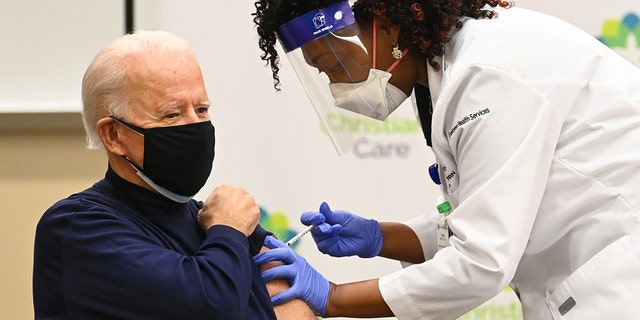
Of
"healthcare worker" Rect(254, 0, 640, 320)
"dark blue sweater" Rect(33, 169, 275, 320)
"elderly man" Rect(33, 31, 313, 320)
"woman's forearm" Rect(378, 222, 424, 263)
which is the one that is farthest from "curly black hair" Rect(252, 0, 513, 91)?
"woman's forearm" Rect(378, 222, 424, 263)

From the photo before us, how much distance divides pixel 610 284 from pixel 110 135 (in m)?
0.97

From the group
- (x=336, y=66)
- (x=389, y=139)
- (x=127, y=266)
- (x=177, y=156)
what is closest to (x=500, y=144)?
(x=336, y=66)

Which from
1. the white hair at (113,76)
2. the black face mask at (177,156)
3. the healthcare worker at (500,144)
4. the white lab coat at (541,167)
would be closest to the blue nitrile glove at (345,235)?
the healthcare worker at (500,144)

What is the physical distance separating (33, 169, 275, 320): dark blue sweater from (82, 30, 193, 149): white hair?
129mm

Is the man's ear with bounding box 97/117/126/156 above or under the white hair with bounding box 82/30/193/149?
under

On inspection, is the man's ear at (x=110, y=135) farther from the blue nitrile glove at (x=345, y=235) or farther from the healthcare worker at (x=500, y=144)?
the blue nitrile glove at (x=345, y=235)

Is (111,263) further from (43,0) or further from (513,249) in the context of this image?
(43,0)

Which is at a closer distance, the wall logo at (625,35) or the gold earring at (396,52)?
the gold earring at (396,52)

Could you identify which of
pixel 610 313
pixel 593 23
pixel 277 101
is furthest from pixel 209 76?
pixel 610 313

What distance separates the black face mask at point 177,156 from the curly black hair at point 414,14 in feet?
1.04

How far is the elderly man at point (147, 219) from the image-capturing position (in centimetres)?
124

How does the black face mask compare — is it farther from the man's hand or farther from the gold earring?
the gold earring

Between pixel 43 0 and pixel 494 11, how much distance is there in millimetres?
1581

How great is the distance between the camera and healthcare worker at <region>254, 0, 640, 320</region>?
138 centimetres
